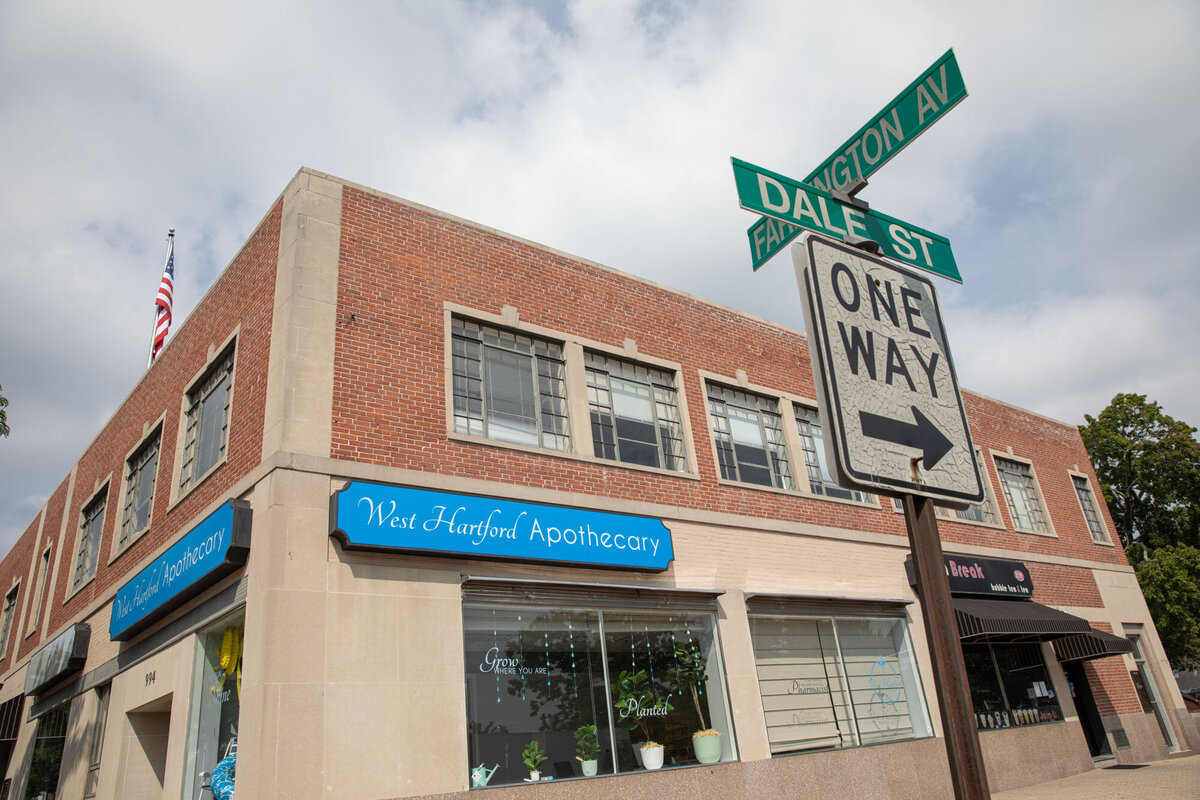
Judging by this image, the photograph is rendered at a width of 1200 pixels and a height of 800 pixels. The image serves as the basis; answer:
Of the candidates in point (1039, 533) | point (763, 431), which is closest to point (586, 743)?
point (763, 431)

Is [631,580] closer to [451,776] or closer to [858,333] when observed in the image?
[451,776]

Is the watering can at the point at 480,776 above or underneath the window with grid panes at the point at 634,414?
underneath

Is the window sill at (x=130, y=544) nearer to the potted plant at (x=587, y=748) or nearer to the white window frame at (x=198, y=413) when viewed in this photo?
the white window frame at (x=198, y=413)

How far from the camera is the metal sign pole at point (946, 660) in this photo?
3740 mm

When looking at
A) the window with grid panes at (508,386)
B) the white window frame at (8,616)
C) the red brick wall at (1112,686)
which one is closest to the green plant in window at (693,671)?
the window with grid panes at (508,386)

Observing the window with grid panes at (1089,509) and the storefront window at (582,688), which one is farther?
the window with grid panes at (1089,509)

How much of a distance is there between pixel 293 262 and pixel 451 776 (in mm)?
6801

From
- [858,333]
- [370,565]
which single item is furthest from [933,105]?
[370,565]

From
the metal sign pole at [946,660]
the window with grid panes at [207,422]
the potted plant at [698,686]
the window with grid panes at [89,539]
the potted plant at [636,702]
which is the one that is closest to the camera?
the metal sign pole at [946,660]

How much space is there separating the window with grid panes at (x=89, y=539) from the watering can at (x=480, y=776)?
37.1 ft

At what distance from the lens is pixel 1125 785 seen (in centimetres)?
1493

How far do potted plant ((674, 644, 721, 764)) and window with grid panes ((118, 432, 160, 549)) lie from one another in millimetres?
9490

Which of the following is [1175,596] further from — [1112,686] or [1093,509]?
[1112,686]

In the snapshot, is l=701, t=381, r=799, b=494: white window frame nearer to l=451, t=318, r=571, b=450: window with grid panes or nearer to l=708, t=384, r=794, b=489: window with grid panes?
l=708, t=384, r=794, b=489: window with grid panes
